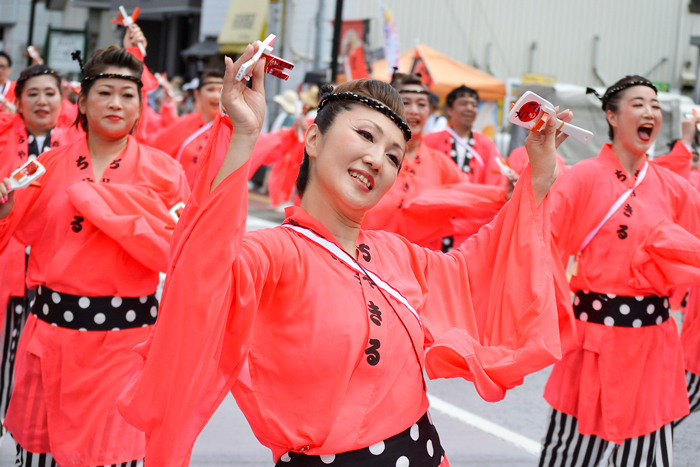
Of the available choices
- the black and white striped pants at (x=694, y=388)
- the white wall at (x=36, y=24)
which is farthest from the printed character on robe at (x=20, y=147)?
the white wall at (x=36, y=24)

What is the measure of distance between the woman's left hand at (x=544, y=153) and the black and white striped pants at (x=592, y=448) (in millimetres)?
1713

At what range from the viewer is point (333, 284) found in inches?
72.9

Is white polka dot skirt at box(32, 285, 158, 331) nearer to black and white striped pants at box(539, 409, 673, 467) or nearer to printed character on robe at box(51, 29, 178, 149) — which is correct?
printed character on robe at box(51, 29, 178, 149)

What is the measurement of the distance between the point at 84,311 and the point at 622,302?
2283mm

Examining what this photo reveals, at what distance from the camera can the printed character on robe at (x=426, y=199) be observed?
4.32 m

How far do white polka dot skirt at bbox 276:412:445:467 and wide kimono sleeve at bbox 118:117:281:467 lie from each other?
0.92 feet

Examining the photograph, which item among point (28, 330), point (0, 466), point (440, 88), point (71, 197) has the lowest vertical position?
point (0, 466)

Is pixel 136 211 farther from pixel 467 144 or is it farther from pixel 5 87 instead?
pixel 5 87

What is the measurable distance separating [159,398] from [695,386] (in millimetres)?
3385

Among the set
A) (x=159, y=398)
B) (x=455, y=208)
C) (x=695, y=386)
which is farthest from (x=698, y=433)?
(x=159, y=398)

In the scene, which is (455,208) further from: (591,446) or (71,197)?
(71,197)

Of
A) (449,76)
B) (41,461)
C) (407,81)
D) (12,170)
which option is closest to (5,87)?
(12,170)

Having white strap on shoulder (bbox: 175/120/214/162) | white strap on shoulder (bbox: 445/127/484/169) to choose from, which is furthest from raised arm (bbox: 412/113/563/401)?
white strap on shoulder (bbox: 175/120/214/162)

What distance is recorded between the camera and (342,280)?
1.88 m
